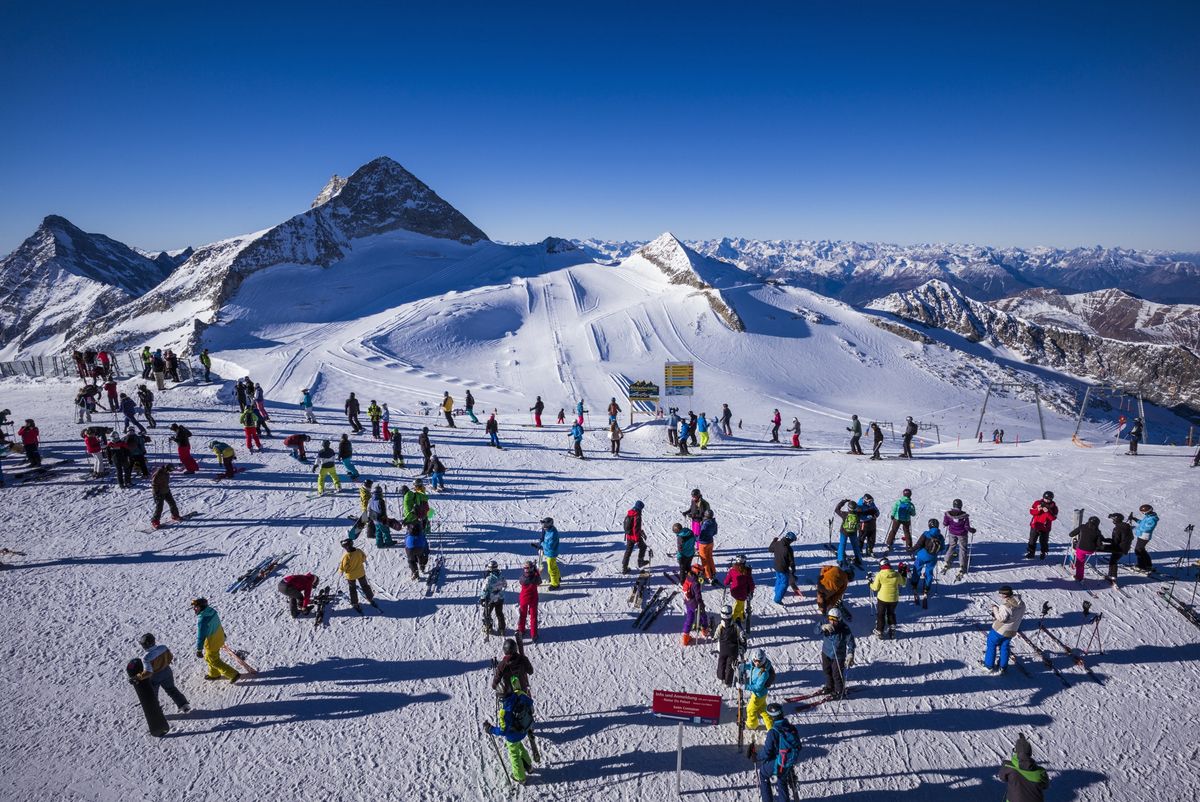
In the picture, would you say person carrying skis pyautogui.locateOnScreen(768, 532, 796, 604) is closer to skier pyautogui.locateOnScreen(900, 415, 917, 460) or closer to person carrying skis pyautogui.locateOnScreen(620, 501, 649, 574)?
person carrying skis pyautogui.locateOnScreen(620, 501, 649, 574)

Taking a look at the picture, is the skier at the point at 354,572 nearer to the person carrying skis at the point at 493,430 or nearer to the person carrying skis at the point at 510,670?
the person carrying skis at the point at 510,670

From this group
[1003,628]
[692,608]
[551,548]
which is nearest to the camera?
[1003,628]

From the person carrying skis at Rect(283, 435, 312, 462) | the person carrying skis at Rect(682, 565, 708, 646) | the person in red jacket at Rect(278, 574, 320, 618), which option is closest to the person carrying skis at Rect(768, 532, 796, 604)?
the person carrying skis at Rect(682, 565, 708, 646)

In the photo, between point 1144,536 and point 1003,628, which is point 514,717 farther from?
point 1144,536

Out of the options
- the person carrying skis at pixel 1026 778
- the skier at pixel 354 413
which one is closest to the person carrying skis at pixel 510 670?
the person carrying skis at pixel 1026 778

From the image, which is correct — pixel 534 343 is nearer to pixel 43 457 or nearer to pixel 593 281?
pixel 593 281

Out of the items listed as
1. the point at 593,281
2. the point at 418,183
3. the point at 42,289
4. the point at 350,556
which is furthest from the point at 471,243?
the point at 42,289

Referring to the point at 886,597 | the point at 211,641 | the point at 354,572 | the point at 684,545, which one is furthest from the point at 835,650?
the point at 211,641
